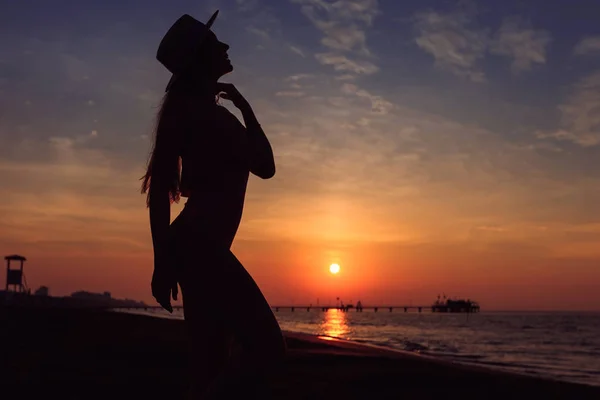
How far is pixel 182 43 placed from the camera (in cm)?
304

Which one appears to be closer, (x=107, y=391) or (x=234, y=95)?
(x=234, y=95)

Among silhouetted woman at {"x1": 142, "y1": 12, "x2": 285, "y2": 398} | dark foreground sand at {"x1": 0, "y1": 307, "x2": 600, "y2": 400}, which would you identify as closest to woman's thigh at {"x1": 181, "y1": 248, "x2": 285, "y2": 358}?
silhouetted woman at {"x1": 142, "y1": 12, "x2": 285, "y2": 398}

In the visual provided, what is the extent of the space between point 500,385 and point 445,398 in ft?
6.26

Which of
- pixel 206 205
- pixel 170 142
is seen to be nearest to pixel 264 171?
pixel 206 205

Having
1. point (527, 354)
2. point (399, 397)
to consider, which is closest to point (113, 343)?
point (399, 397)

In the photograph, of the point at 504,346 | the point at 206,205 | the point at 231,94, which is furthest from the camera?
the point at 504,346

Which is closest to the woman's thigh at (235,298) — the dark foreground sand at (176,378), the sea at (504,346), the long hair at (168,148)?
the long hair at (168,148)

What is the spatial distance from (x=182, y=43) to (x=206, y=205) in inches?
31.2

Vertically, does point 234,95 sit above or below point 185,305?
above

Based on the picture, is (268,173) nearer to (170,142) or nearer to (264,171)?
(264,171)

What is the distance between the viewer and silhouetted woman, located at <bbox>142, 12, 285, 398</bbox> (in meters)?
2.80

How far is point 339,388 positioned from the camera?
25.0ft

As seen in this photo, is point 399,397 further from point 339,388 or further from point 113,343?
point 113,343

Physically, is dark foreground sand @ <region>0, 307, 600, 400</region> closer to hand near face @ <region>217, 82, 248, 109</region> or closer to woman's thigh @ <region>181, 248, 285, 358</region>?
woman's thigh @ <region>181, 248, 285, 358</region>
